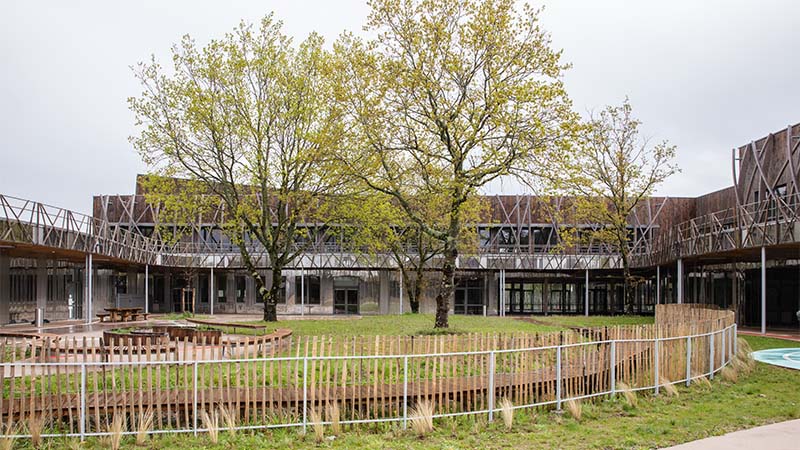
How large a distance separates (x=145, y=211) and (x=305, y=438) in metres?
50.4

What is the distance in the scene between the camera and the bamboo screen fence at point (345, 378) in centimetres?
1132

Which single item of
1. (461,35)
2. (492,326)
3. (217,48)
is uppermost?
(217,48)

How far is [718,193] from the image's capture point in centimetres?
4906

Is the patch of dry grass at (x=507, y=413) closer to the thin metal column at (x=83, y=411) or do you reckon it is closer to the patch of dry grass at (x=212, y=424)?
the patch of dry grass at (x=212, y=424)

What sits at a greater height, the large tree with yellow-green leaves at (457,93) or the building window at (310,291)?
the large tree with yellow-green leaves at (457,93)

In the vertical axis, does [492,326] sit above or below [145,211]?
below

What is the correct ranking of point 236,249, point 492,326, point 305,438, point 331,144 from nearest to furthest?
point 305,438 → point 331,144 → point 492,326 → point 236,249

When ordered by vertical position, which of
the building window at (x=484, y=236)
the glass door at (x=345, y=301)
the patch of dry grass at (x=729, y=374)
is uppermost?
the building window at (x=484, y=236)

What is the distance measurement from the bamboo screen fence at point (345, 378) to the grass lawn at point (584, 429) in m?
0.29

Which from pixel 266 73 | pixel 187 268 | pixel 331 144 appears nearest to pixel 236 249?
pixel 187 268

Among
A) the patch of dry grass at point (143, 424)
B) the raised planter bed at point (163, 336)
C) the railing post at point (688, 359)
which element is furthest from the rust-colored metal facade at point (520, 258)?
the patch of dry grass at point (143, 424)

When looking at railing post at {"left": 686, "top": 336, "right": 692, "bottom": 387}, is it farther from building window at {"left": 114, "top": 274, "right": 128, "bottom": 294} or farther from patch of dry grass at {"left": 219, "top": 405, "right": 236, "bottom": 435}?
building window at {"left": 114, "top": 274, "right": 128, "bottom": 294}

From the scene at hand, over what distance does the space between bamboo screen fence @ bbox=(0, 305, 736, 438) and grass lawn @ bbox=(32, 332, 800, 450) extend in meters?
0.29

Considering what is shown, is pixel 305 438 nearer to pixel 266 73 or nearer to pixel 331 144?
pixel 331 144
